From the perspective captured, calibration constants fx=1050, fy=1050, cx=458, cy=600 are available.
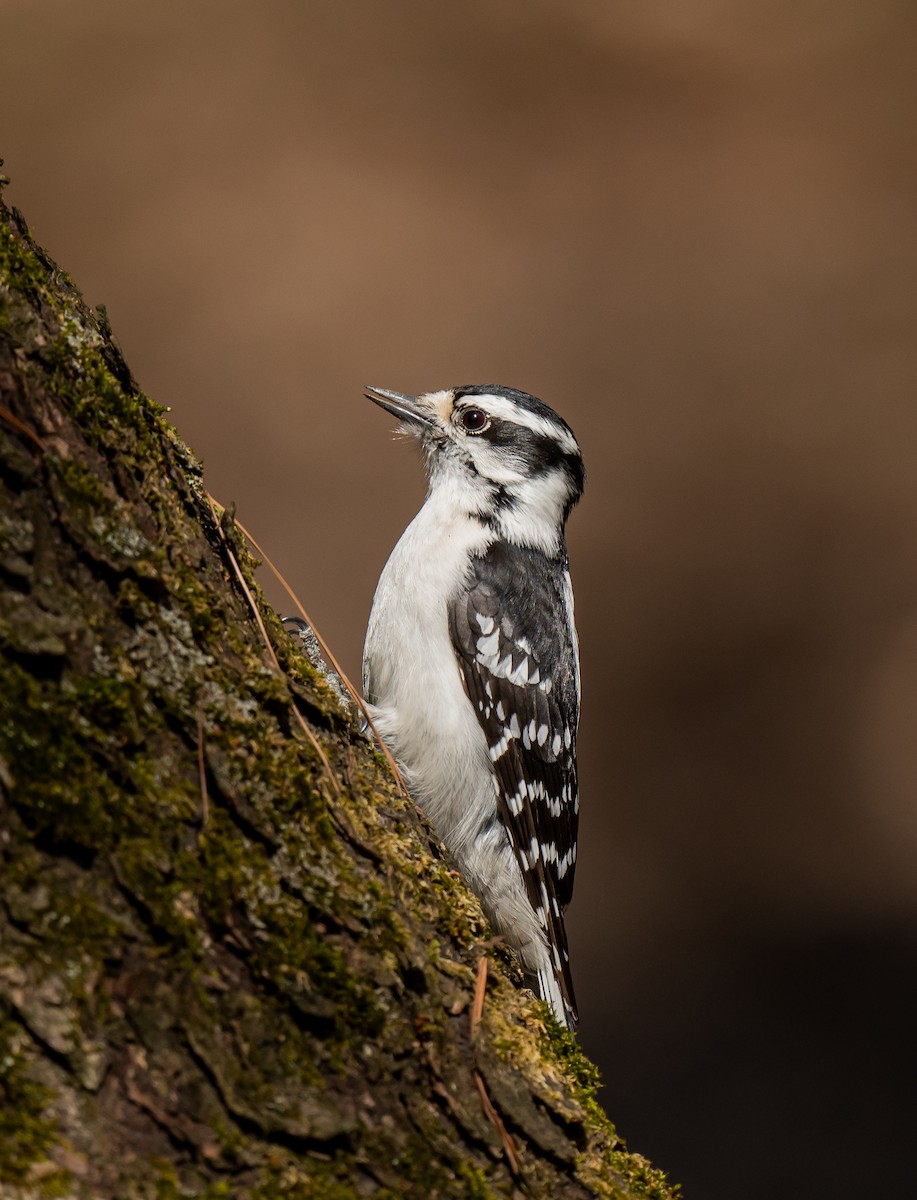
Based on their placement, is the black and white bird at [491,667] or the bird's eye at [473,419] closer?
the black and white bird at [491,667]

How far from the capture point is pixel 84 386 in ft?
5.52

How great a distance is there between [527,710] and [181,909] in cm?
229

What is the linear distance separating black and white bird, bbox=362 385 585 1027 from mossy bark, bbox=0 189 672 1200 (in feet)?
4.71

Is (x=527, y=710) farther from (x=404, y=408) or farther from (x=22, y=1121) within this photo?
(x=22, y=1121)

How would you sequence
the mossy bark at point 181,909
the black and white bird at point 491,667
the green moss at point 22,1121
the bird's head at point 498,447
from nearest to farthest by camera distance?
1. the green moss at point 22,1121
2. the mossy bark at point 181,909
3. the black and white bird at point 491,667
4. the bird's head at point 498,447

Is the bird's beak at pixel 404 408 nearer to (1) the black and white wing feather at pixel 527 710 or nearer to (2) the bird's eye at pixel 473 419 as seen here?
(2) the bird's eye at pixel 473 419

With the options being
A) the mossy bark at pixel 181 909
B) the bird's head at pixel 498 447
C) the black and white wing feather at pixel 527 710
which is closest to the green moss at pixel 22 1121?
the mossy bark at pixel 181 909

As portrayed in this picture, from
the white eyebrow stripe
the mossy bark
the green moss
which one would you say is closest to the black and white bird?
the white eyebrow stripe

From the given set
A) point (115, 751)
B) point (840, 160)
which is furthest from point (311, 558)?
point (115, 751)

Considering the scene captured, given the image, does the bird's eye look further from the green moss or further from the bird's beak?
the green moss

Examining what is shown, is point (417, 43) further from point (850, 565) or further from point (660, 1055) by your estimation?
point (660, 1055)

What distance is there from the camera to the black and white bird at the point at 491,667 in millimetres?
3369

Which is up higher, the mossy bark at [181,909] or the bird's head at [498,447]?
the bird's head at [498,447]

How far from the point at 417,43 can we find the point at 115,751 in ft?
17.6
